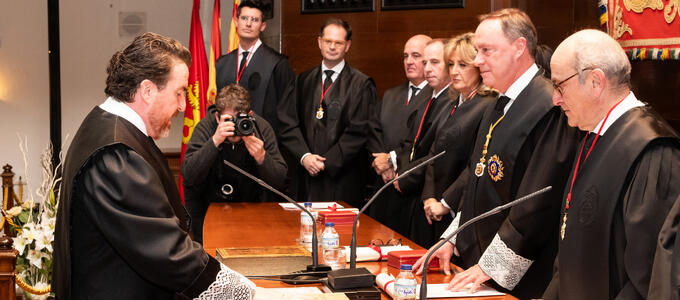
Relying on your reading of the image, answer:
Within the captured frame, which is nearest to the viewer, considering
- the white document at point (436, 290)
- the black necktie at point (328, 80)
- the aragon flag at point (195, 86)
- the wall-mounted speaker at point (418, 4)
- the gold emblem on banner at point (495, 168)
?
the white document at point (436, 290)

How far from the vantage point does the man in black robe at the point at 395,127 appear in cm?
480

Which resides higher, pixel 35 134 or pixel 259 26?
pixel 259 26

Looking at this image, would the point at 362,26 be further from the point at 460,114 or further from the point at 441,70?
the point at 460,114

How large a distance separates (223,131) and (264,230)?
33.3 inches

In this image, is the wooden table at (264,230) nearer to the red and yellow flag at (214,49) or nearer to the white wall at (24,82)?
the red and yellow flag at (214,49)

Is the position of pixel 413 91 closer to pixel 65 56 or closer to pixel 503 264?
pixel 503 264

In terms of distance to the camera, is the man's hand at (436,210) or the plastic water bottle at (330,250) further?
the man's hand at (436,210)

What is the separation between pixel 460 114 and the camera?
154 inches

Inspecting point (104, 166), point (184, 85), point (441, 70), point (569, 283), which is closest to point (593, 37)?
point (569, 283)

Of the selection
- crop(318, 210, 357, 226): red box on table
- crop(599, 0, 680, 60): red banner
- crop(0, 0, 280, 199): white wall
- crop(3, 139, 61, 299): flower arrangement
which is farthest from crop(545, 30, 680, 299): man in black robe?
crop(0, 0, 280, 199): white wall

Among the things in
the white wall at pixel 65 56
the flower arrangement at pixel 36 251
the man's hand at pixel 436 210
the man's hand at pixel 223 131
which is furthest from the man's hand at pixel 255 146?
the white wall at pixel 65 56

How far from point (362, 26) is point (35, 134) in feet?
10.7

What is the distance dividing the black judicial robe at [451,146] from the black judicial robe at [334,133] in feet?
3.59

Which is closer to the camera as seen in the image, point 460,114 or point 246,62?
point 460,114
